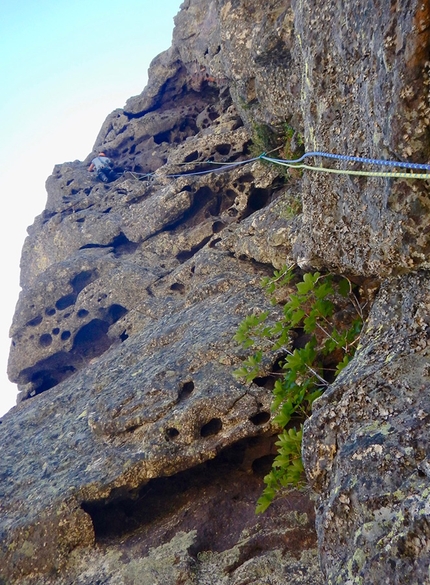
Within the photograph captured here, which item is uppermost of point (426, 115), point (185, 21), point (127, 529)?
point (185, 21)

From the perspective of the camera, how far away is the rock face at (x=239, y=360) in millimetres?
4223

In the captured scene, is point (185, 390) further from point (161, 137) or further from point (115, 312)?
point (161, 137)

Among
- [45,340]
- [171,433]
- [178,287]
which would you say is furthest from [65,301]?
[171,433]

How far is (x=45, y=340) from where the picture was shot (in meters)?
17.4

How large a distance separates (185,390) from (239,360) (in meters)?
1.10

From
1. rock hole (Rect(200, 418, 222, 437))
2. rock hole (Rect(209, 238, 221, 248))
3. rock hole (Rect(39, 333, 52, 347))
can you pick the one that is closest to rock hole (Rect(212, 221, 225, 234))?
rock hole (Rect(209, 238, 221, 248))

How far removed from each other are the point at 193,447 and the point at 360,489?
4.22 m

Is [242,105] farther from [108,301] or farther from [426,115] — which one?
[426,115]

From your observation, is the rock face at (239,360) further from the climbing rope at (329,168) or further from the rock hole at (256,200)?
the climbing rope at (329,168)

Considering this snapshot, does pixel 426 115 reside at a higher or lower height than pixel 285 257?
higher

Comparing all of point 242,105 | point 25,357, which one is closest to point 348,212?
point 242,105

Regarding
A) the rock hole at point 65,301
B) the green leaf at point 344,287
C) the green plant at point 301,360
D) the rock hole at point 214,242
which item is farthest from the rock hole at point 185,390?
the rock hole at point 65,301

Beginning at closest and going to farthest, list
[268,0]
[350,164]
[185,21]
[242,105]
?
[350,164], [268,0], [242,105], [185,21]

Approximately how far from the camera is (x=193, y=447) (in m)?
8.00
